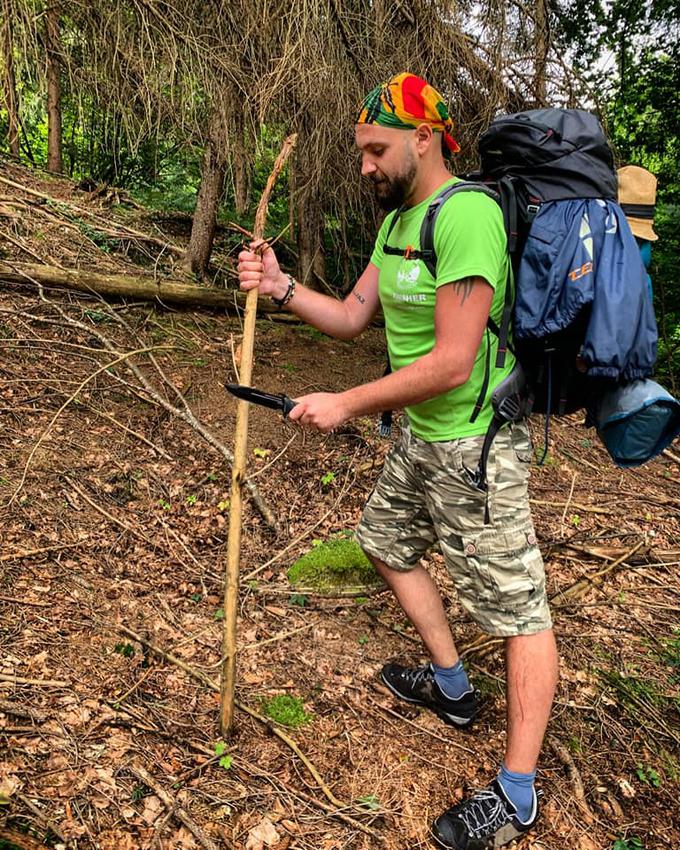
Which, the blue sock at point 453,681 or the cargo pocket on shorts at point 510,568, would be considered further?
the blue sock at point 453,681

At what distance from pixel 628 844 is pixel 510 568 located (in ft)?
3.91

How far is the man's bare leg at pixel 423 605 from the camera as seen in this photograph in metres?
2.76

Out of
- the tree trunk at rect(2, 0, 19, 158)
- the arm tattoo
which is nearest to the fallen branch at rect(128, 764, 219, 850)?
the arm tattoo

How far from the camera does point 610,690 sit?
3.12 m

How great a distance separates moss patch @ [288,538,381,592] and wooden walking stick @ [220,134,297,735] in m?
1.27

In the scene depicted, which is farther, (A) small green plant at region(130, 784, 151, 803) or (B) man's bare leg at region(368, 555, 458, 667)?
(B) man's bare leg at region(368, 555, 458, 667)

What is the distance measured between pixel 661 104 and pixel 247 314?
8040 mm

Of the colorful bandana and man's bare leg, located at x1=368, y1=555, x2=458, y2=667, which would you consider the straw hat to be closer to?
the colorful bandana

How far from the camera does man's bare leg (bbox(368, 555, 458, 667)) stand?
276 cm

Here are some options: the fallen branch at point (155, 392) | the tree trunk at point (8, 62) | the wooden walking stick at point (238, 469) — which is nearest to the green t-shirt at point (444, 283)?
the wooden walking stick at point (238, 469)

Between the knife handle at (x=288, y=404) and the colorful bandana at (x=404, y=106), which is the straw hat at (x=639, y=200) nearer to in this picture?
the colorful bandana at (x=404, y=106)

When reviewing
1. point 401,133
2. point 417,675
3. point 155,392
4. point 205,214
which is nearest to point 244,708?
point 417,675

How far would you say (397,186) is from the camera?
2.25 metres

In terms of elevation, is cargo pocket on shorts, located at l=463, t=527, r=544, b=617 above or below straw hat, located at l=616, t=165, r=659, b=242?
below
